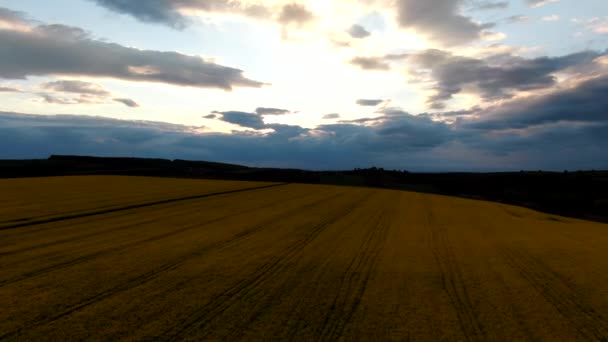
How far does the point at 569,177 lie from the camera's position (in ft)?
333

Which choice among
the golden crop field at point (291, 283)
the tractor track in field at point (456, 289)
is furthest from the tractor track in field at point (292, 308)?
the tractor track in field at point (456, 289)

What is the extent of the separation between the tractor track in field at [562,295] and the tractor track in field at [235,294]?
757cm

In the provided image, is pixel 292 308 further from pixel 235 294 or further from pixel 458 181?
pixel 458 181

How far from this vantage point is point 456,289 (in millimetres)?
11219

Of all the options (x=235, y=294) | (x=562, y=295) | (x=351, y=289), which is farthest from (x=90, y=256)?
(x=562, y=295)

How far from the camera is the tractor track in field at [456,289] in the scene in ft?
27.6

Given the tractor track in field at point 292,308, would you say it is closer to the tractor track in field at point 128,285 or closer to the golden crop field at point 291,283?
the golden crop field at point 291,283

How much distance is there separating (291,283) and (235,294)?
1773 millimetres

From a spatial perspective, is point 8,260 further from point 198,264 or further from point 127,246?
point 198,264

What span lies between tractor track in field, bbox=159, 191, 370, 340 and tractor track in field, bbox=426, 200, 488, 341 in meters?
5.05

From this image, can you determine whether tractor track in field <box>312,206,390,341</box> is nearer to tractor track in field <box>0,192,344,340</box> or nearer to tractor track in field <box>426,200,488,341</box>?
tractor track in field <box>426,200,488,341</box>

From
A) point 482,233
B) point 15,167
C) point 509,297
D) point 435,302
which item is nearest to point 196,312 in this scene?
Answer: point 435,302

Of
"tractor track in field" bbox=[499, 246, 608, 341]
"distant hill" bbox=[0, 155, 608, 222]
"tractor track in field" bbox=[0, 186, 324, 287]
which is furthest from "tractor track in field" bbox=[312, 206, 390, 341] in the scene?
"distant hill" bbox=[0, 155, 608, 222]

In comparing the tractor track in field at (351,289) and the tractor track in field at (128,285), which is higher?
the tractor track in field at (351,289)
